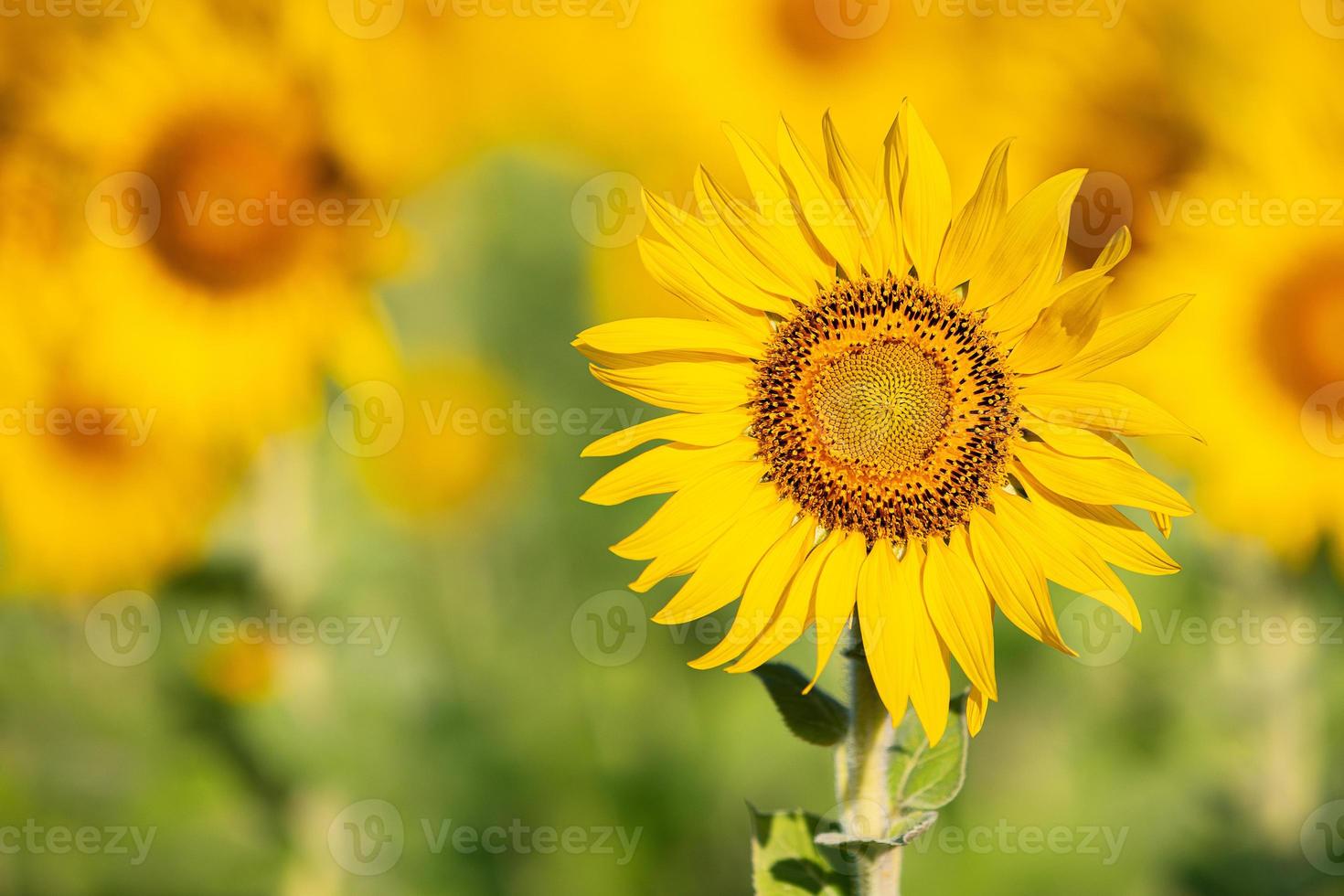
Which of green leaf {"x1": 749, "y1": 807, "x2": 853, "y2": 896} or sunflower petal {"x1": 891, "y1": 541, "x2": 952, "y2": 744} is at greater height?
sunflower petal {"x1": 891, "y1": 541, "x2": 952, "y2": 744}

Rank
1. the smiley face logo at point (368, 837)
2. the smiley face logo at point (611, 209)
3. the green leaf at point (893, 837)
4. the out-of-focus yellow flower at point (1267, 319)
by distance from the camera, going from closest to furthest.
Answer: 1. the green leaf at point (893, 837)
2. the out-of-focus yellow flower at point (1267, 319)
3. the smiley face logo at point (368, 837)
4. the smiley face logo at point (611, 209)

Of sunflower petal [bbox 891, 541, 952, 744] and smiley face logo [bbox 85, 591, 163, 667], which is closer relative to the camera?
sunflower petal [bbox 891, 541, 952, 744]

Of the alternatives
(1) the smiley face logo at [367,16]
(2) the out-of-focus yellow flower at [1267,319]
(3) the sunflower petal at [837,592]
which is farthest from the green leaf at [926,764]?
(1) the smiley face logo at [367,16]

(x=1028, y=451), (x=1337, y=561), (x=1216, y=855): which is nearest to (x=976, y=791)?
(x=1216, y=855)

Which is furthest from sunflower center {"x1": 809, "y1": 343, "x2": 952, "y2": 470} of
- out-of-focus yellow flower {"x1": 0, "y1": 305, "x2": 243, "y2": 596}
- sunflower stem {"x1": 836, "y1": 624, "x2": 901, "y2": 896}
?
out-of-focus yellow flower {"x1": 0, "y1": 305, "x2": 243, "y2": 596}

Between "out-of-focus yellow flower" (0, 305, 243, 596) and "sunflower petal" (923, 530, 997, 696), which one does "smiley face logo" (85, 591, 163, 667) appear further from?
"sunflower petal" (923, 530, 997, 696)

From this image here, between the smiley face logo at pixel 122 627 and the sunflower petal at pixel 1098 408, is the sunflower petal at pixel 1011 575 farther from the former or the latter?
the smiley face logo at pixel 122 627

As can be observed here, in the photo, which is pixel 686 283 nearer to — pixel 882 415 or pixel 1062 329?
pixel 882 415
